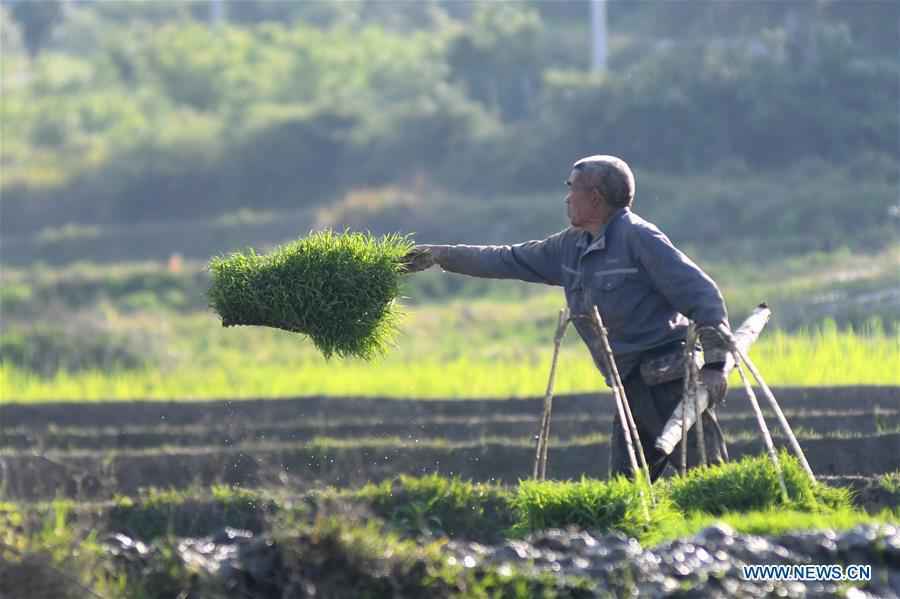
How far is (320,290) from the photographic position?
7289mm

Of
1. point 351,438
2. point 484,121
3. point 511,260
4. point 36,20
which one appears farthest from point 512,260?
point 36,20

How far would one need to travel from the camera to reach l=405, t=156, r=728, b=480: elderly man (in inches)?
274

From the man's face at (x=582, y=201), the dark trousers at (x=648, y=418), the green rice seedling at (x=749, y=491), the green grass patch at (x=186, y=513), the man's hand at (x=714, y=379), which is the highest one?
the man's face at (x=582, y=201)

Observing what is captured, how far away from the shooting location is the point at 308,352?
2069 cm

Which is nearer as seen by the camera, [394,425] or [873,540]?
[873,540]

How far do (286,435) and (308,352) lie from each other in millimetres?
6720

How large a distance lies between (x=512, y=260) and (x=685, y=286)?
0.87 m

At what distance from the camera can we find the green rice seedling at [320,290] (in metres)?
7.27

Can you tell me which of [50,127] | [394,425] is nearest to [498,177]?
[50,127]

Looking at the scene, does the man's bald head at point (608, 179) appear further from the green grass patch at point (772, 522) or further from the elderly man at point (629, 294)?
the green grass patch at point (772, 522)

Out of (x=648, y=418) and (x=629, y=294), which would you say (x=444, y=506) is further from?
(x=629, y=294)

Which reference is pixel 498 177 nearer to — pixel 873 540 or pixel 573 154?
pixel 573 154

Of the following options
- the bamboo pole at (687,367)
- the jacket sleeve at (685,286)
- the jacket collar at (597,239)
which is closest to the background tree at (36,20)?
the jacket collar at (597,239)

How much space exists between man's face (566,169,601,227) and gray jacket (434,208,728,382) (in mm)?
87
